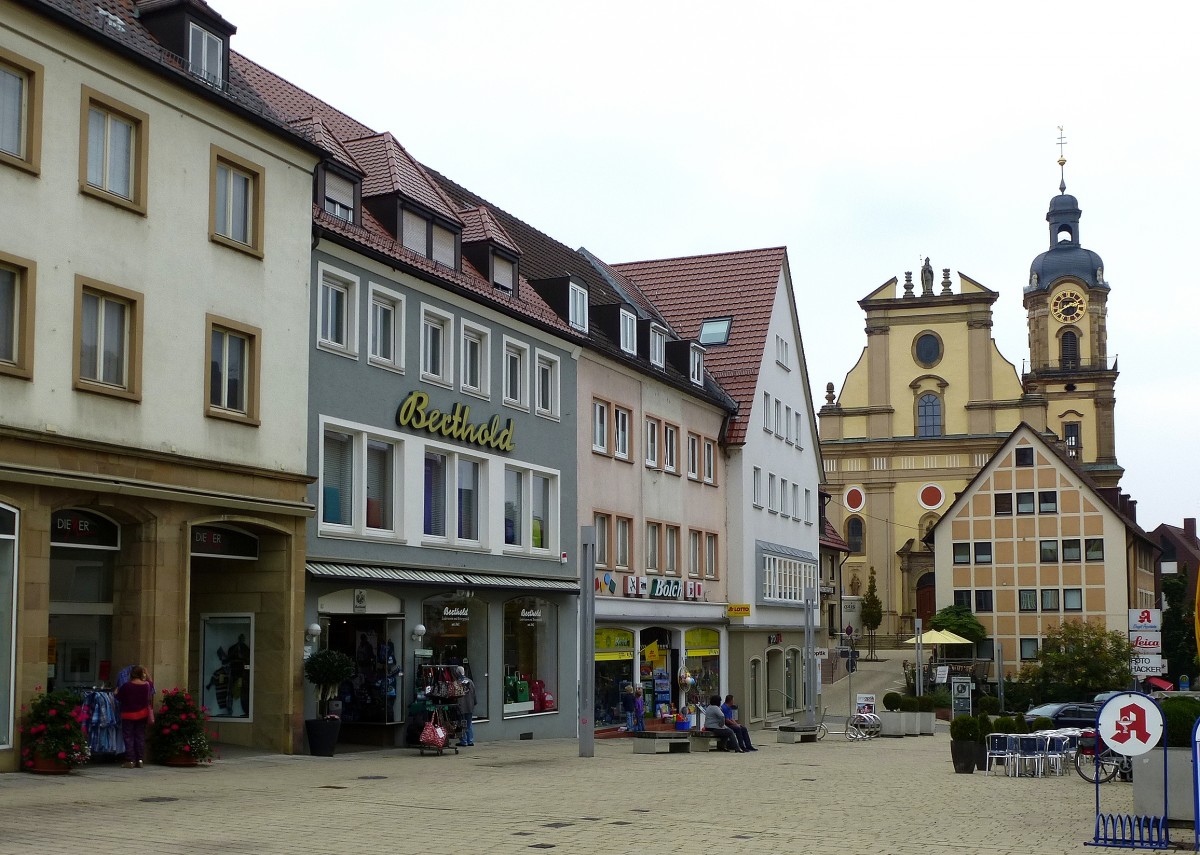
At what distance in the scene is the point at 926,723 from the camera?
44.9m

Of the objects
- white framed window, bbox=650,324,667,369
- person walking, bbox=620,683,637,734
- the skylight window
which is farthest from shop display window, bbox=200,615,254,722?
the skylight window

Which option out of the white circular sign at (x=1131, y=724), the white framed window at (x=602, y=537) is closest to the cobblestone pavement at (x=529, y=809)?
the white circular sign at (x=1131, y=724)

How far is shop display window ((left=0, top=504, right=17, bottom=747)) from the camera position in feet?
64.7

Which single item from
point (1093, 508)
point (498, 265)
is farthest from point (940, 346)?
point (498, 265)

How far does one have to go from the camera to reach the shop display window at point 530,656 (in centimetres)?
3381

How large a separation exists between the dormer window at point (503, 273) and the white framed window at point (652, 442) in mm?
8798

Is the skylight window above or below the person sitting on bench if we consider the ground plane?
above

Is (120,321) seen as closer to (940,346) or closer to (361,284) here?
(361,284)

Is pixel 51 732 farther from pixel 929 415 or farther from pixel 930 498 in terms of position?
pixel 929 415

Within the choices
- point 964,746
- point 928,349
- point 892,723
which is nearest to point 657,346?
point 892,723

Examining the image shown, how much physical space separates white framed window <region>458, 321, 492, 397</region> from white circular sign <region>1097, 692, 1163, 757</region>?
61.6ft

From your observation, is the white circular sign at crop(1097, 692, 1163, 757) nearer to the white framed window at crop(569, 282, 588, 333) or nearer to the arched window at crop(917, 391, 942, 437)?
the white framed window at crop(569, 282, 588, 333)

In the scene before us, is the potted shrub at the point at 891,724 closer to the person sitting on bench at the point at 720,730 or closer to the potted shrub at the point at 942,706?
the person sitting on bench at the point at 720,730

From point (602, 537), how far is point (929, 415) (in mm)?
62228
